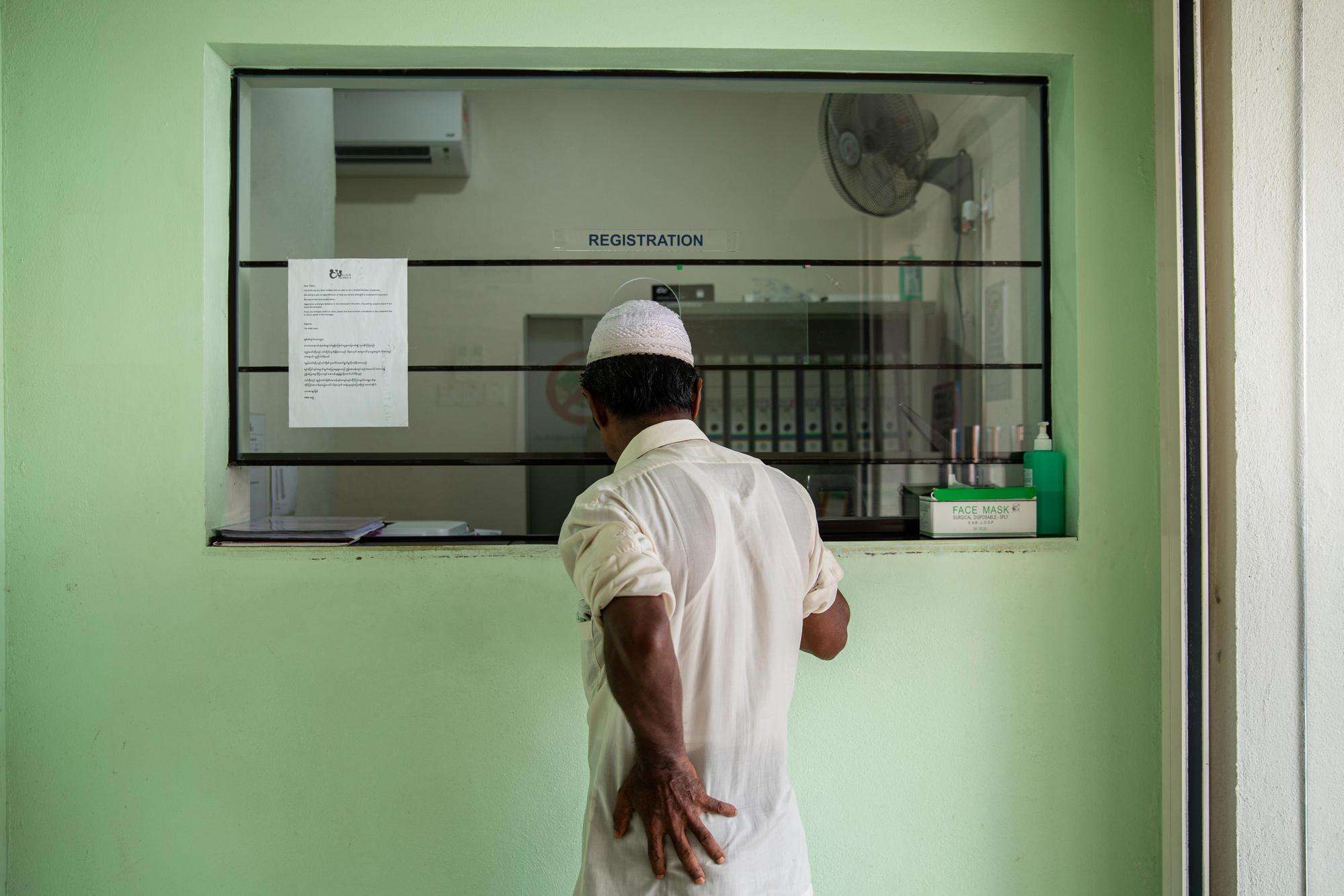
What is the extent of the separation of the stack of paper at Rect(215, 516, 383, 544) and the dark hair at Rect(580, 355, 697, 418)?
31.8 inches

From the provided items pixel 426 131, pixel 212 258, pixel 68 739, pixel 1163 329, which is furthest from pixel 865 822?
pixel 426 131

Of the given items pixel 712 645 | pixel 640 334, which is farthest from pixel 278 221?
pixel 712 645

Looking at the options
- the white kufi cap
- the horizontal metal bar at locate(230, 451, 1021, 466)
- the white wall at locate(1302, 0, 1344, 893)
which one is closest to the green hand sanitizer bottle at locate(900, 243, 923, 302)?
the horizontal metal bar at locate(230, 451, 1021, 466)

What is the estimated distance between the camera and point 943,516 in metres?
1.76

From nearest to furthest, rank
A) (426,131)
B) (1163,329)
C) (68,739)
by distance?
(1163,329), (68,739), (426,131)

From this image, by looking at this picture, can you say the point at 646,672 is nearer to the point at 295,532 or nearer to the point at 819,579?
the point at 819,579

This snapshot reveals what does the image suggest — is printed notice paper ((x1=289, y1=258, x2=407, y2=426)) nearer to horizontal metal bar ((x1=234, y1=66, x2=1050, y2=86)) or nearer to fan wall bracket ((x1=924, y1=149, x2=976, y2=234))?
horizontal metal bar ((x1=234, y1=66, x2=1050, y2=86))

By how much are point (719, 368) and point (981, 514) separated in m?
0.71

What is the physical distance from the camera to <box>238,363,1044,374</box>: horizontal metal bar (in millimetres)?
1872

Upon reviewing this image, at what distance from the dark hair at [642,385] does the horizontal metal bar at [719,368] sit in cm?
65

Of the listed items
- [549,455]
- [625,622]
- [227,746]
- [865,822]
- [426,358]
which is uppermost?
[426,358]

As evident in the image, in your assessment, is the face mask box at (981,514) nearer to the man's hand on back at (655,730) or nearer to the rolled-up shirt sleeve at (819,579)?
the rolled-up shirt sleeve at (819,579)

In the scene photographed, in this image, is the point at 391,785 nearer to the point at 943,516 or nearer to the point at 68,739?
the point at 68,739

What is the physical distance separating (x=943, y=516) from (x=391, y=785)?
1354 mm
